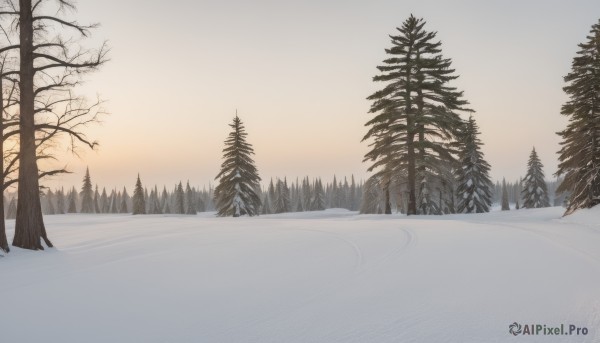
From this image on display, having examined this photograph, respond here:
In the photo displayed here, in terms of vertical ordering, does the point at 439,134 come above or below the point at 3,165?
above

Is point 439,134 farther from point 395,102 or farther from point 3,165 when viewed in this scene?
point 3,165

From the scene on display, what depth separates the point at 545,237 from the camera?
8.96 m

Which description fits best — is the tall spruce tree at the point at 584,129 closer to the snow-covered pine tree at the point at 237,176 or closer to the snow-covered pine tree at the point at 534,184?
the snow-covered pine tree at the point at 237,176

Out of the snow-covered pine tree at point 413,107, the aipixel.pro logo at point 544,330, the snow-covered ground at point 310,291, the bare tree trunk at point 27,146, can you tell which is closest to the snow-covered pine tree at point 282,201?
the snow-covered pine tree at point 413,107

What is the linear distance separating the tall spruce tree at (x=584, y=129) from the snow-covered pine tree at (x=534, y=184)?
3272 cm

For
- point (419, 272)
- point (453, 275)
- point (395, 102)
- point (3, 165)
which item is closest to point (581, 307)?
Answer: point (453, 275)

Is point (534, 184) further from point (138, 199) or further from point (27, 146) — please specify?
point (138, 199)

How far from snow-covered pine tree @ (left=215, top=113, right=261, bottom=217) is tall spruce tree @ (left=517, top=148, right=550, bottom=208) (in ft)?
122

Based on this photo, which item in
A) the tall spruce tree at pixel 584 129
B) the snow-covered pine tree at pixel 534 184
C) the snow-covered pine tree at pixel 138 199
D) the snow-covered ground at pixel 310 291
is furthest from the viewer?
the snow-covered pine tree at pixel 138 199

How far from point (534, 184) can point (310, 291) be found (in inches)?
2069

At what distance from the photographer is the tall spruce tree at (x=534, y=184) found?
47.0m

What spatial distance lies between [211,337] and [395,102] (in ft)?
67.1

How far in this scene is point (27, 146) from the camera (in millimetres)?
10367

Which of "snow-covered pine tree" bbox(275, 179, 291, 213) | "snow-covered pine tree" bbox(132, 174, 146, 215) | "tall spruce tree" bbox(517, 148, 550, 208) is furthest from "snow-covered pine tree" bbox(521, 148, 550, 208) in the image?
"snow-covered pine tree" bbox(132, 174, 146, 215)
